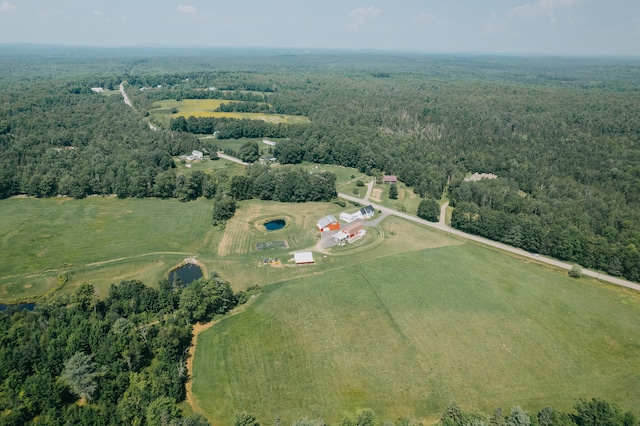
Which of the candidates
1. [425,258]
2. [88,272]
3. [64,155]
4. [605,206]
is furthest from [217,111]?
[605,206]

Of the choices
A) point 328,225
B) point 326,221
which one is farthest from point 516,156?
point 328,225

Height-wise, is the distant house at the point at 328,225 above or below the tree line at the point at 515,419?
below

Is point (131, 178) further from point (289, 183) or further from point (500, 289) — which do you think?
point (500, 289)

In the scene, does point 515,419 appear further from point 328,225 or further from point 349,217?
point 349,217

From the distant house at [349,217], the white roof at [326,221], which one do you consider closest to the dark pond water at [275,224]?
the white roof at [326,221]

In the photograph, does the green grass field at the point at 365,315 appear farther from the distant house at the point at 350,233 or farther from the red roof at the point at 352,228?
the red roof at the point at 352,228

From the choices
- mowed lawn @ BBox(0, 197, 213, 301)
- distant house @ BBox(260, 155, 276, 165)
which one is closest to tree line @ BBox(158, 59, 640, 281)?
distant house @ BBox(260, 155, 276, 165)

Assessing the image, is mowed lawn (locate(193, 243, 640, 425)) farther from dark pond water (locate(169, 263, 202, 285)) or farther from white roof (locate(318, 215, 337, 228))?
white roof (locate(318, 215, 337, 228))

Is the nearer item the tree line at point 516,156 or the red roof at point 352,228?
the tree line at point 516,156
